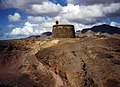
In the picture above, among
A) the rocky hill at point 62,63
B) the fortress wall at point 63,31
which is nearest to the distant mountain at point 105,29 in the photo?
the fortress wall at point 63,31

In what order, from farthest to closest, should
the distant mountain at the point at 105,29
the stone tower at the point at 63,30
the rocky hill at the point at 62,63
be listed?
1. the distant mountain at the point at 105,29
2. the stone tower at the point at 63,30
3. the rocky hill at the point at 62,63

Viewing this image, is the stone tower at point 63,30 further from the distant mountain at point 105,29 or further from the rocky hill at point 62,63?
the distant mountain at point 105,29

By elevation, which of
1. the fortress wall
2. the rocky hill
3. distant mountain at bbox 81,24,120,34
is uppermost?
the fortress wall

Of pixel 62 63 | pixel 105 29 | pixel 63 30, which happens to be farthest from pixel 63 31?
pixel 105 29

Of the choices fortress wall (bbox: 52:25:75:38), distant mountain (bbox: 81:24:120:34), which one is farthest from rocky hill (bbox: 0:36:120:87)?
distant mountain (bbox: 81:24:120:34)

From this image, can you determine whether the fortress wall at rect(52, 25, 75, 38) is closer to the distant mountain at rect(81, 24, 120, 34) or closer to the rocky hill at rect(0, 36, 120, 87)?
the rocky hill at rect(0, 36, 120, 87)

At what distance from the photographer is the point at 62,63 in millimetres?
37375

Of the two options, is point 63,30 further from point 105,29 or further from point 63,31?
point 105,29

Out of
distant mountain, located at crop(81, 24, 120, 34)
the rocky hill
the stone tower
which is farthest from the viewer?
distant mountain, located at crop(81, 24, 120, 34)

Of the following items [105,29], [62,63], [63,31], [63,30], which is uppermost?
[63,30]

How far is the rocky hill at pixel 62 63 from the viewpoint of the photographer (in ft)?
106

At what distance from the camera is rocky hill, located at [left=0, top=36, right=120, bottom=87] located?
106 feet

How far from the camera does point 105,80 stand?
1223 inches

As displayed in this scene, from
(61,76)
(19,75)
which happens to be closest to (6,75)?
(19,75)
